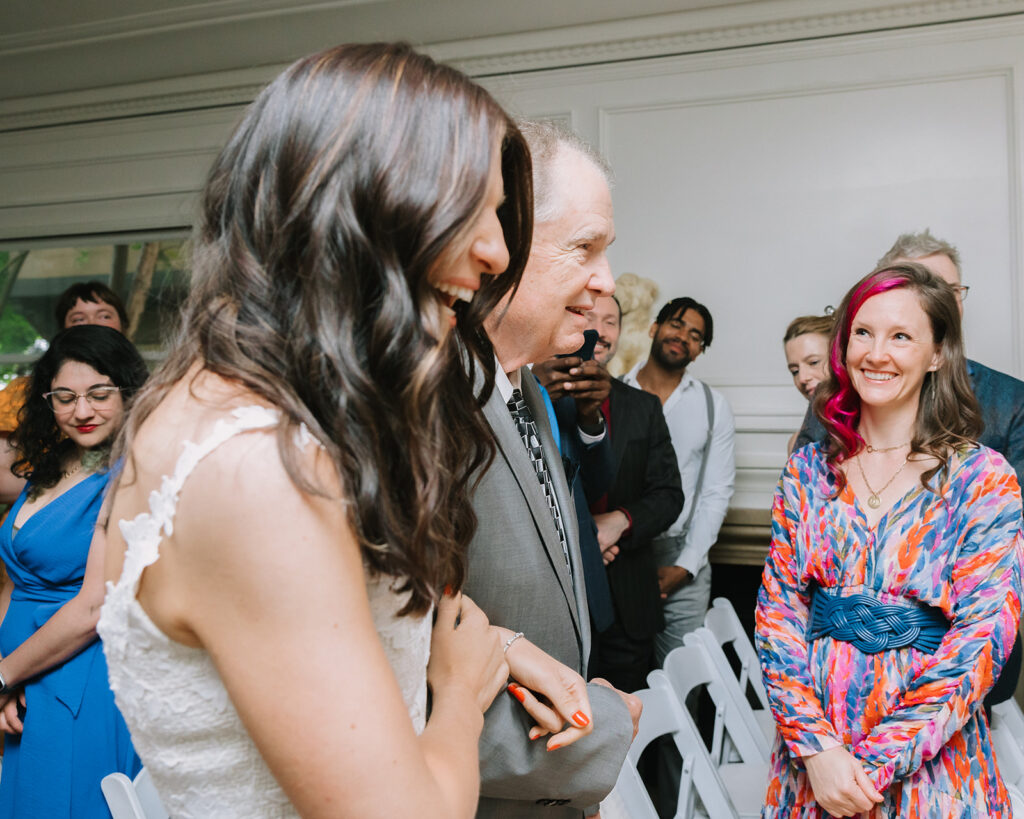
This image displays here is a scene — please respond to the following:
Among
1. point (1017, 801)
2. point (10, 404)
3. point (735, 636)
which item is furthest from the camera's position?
point (10, 404)

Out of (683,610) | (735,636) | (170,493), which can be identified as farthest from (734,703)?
(170,493)

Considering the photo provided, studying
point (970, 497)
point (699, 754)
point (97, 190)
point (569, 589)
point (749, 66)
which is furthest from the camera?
point (97, 190)

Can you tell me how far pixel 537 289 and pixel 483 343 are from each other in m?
0.29

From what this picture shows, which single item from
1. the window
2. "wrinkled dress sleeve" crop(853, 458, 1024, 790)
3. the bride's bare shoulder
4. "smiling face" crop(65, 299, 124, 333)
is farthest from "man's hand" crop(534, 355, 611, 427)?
the window

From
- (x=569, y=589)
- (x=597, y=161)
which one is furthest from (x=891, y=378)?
(x=569, y=589)

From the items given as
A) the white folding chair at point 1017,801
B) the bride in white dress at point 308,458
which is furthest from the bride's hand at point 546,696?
the white folding chair at point 1017,801

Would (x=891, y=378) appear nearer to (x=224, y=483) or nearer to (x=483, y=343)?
(x=483, y=343)

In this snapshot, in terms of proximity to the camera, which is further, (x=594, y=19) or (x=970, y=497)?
(x=594, y=19)

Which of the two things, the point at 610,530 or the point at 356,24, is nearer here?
the point at 610,530

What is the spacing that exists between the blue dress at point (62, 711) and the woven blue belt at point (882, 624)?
5.50 ft

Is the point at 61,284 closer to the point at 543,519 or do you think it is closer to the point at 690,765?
the point at 690,765

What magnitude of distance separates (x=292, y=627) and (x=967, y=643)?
1435 mm

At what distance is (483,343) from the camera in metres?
1.17

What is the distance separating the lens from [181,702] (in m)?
0.73
